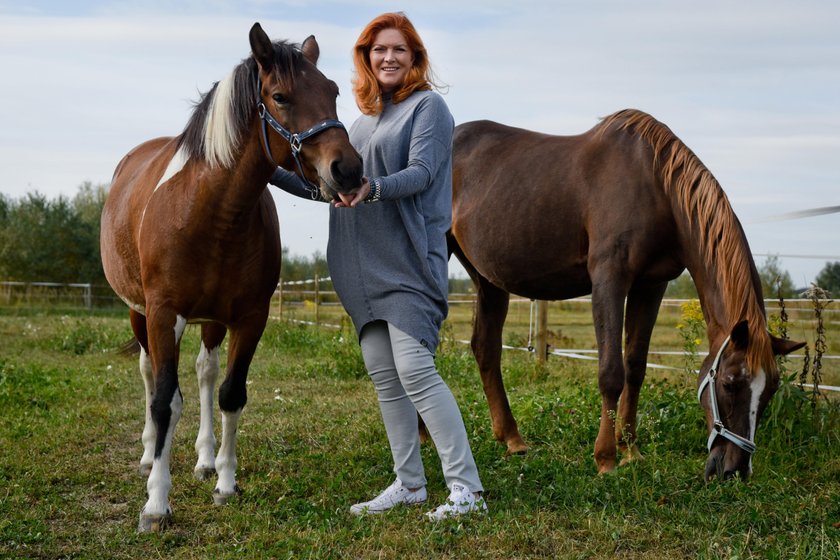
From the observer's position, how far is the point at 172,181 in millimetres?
3709

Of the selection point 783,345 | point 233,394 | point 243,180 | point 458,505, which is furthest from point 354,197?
point 783,345

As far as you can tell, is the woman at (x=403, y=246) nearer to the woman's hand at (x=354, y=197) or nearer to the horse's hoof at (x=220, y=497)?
the woman's hand at (x=354, y=197)

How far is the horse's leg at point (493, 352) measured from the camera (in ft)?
16.5

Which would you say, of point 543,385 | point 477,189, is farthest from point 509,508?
point 543,385

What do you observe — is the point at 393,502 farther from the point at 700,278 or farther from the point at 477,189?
the point at 477,189

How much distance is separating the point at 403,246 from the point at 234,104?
36.7 inches

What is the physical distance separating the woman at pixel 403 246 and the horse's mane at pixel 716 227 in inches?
55.3

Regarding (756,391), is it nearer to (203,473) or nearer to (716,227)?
(716,227)

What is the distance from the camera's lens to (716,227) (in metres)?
4.04

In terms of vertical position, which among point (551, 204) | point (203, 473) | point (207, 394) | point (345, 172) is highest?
point (551, 204)

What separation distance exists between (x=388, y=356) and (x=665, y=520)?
136 centimetres

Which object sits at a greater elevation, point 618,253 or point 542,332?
point 618,253

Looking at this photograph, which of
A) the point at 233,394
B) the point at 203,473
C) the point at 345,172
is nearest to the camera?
the point at 345,172

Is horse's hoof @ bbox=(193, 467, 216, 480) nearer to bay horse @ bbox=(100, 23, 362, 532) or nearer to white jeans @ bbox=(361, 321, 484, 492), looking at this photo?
bay horse @ bbox=(100, 23, 362, 532)
